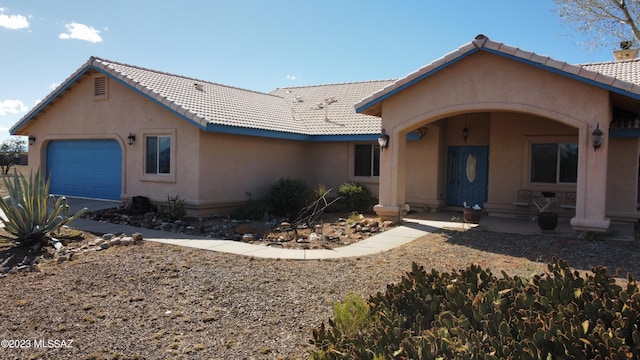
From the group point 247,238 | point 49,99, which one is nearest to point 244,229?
point 247,238

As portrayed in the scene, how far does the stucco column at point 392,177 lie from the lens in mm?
13961

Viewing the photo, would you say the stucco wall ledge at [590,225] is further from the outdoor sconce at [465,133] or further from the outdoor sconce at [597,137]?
the outdoor sconce at [465,133]

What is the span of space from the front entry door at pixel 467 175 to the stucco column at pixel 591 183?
17.7 ft

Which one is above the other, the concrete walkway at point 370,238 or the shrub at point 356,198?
the shrub at point 356,198

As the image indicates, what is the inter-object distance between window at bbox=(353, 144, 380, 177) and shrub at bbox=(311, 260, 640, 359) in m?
13.3

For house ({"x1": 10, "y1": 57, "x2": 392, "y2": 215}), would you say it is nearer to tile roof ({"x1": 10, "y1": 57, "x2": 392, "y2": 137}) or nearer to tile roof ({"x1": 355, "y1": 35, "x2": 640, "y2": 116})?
tile roof ({"x1": 10, "y1": 57, "x2": 392, "y2": 137})

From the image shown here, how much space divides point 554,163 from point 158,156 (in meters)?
12.7

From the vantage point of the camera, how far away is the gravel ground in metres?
5.44

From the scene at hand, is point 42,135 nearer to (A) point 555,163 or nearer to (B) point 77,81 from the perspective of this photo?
(B) point 77,81

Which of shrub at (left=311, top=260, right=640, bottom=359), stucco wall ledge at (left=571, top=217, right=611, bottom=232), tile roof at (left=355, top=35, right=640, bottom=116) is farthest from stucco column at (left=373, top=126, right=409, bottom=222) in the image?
shrub at (left=311, top=260, right=640, bottom=359)

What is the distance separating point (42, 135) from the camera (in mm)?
20078

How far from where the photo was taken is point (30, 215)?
1022cm

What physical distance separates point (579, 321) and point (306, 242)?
25.8 feet

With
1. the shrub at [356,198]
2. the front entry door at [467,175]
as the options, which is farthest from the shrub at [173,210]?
the front entry door at [467,175]
